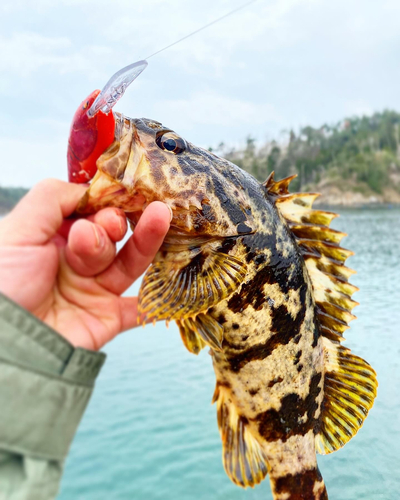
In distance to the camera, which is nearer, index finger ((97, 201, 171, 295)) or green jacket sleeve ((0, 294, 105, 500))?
green jacket sleeve ((0, 294, 105, 500))

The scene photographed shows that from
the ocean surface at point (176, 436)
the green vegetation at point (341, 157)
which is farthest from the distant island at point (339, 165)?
the ocean surface at point (176, 436)

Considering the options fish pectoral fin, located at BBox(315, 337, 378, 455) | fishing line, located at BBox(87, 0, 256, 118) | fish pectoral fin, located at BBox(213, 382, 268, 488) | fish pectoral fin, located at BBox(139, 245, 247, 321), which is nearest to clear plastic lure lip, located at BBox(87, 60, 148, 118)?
fishing line, located at BBox(87, 0, 256, 118)

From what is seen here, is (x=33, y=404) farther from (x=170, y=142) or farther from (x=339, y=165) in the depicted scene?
(x=339, y=165)

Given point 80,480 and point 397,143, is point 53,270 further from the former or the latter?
point 397,143

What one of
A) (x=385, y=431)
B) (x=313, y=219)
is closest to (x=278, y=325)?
(x=313, y=219)

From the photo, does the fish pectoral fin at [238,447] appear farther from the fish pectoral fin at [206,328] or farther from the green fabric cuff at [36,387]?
the green fabric cuff at [36,387]

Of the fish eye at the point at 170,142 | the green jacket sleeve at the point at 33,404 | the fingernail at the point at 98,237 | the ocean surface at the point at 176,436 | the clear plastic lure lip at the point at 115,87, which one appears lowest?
the ocean surface at the point at 176,436

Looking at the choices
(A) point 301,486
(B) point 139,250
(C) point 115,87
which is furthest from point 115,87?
(A) point 301,486

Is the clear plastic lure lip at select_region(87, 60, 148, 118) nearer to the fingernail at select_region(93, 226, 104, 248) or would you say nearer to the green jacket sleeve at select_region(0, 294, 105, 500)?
the fingernail at select_region(93, 226, 104, 248)
